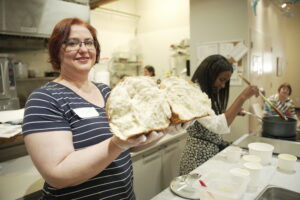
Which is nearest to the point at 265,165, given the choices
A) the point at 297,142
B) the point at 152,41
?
the point at 297,142

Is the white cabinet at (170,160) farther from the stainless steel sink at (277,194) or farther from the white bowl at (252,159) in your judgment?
the stainless steel sink at (277,194)

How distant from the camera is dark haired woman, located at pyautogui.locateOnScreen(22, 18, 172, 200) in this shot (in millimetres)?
664

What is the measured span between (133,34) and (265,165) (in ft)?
14.8

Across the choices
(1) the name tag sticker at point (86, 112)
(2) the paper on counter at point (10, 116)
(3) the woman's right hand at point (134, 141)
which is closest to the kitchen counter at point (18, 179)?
(2) the paper on counter at point (10, 116)

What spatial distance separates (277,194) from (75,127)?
1.00 meters

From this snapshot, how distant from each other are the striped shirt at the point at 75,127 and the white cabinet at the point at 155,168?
90 cm

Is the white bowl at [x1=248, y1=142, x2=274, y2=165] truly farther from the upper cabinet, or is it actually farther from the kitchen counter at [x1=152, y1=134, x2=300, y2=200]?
the upper cabinet

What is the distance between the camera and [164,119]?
0.66 m

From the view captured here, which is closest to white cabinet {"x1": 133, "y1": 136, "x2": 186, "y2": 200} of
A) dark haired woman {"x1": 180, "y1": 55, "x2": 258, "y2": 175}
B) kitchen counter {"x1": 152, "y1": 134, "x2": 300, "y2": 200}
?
dark haired woman {"x1": 180, "y1": 55, "x2": 258, "y2": 175}

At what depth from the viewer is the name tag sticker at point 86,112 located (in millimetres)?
869

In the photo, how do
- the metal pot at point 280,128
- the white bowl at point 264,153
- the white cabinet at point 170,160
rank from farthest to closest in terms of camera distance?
the white cabinet at point 170,160 → the metal pot at point 280,128 → the white bowl at point 264,153

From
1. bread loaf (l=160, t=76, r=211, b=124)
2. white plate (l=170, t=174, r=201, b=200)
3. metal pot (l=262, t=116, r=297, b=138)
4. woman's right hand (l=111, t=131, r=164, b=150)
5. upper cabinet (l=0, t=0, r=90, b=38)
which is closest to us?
woman's right hand (l=111, t=131, r=164, b=150)

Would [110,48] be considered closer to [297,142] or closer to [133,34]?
[133,34]

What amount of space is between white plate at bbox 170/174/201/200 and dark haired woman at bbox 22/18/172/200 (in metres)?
0.21
